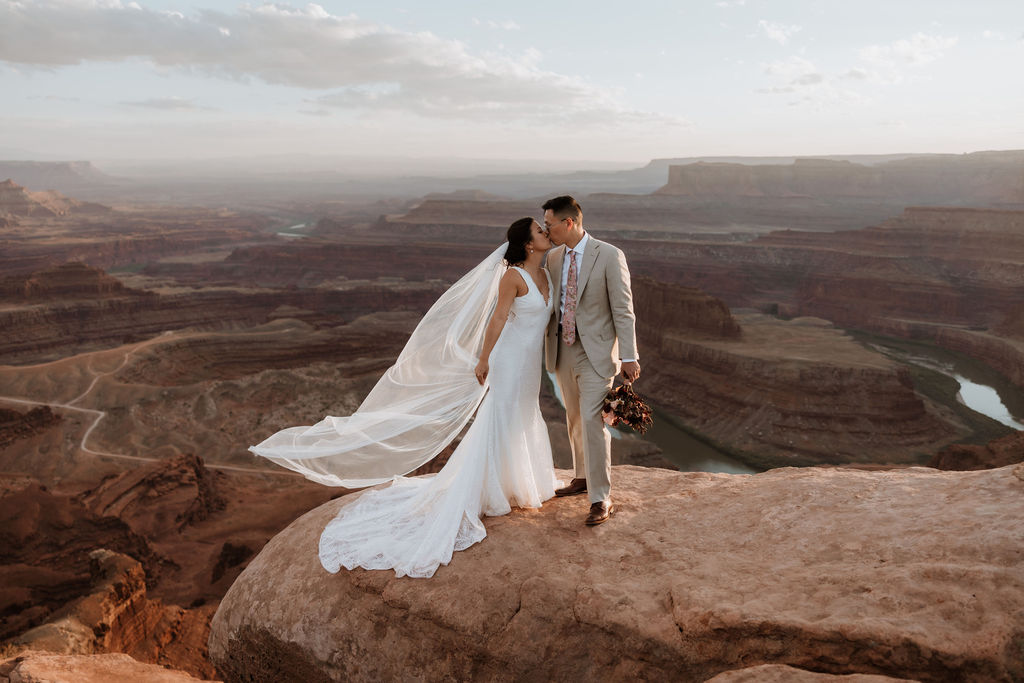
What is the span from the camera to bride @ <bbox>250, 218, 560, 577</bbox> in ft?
12.3

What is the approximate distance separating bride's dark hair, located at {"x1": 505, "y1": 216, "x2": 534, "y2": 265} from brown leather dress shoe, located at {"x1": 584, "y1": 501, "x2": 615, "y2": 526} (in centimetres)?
158

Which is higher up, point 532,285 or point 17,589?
point 532,285

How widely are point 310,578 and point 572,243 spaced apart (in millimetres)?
2631

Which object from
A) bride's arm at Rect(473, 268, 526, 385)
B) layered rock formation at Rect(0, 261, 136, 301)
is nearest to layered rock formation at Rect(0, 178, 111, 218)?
layered rock formation at Rect(0, 261, 136, 301)

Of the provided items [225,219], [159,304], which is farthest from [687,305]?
[225,219]

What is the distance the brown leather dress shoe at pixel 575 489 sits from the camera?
4227 mm

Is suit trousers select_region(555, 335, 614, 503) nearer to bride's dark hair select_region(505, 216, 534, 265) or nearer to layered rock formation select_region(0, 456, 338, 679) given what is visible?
bride's dark hair select_region(505, 216, 534, 265)

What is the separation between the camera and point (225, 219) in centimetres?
11862

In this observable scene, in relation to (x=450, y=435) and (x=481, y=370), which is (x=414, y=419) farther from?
(x=481, y=370)

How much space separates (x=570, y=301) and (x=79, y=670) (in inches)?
145

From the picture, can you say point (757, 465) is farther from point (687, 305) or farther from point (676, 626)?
point (676, 626)

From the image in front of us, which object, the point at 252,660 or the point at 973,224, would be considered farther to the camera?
the point at 973,224

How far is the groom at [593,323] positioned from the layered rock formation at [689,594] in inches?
16.5

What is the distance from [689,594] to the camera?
2.96 metres
